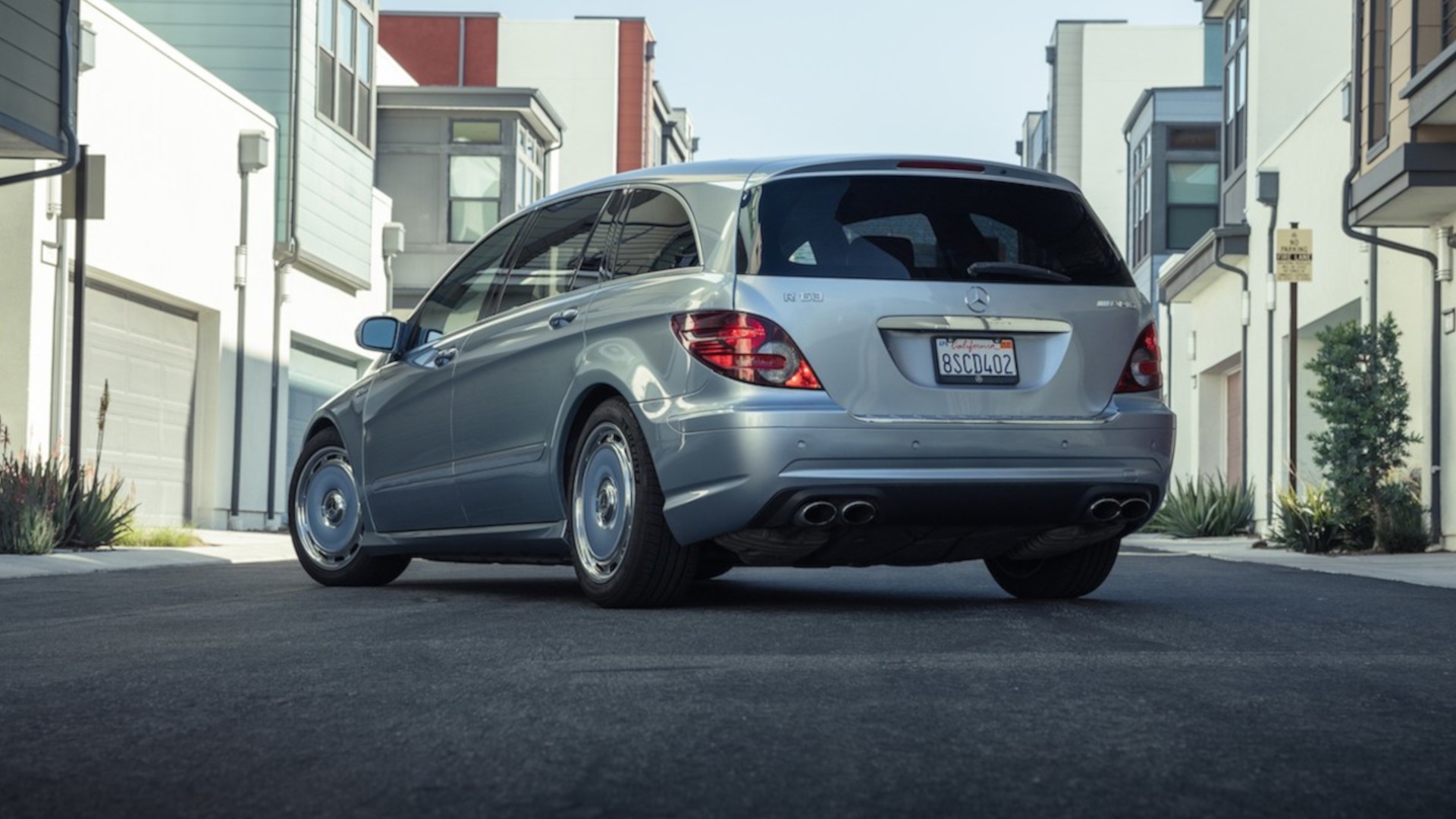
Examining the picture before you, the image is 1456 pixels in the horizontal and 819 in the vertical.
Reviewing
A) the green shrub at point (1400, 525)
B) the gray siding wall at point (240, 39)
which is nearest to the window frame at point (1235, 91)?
the green shrub at point (1400, 525)

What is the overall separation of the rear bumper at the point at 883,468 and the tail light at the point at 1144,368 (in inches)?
8.0

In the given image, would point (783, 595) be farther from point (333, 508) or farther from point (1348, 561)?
point (1348, 561)

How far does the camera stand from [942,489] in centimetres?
678

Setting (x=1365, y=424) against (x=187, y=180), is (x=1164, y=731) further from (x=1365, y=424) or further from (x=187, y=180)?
(x=187, y=180)

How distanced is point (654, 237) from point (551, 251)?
764 mm

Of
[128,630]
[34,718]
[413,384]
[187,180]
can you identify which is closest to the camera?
[34,718]

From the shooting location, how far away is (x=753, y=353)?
22.0 feet

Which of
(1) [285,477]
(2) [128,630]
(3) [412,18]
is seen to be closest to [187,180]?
(1) [285,477]

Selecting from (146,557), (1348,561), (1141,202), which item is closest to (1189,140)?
(1141,202)

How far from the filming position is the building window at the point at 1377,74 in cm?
1708

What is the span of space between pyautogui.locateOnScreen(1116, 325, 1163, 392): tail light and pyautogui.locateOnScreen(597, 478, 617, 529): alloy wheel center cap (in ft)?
6.06

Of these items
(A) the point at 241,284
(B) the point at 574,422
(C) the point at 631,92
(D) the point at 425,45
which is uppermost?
(D) the point at 425,45

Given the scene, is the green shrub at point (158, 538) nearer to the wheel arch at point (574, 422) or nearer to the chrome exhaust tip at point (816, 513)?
the wheel arch at point (574, 422)

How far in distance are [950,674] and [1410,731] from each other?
1210 millimetres
